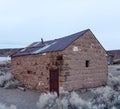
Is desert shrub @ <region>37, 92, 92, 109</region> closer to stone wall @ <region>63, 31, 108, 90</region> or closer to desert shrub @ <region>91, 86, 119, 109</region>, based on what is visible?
desert shrub @ <region>91, 86, 119, 109</region>

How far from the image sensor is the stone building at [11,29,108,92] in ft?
54.3

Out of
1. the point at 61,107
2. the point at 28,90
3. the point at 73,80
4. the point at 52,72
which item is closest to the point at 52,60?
the point at 52,72

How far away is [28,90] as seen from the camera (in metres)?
19.3

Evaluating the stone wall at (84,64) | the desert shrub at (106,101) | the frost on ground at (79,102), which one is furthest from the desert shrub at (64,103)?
the stone wall at (84,64)

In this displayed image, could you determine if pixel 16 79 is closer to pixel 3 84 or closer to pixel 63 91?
pixel 3 84

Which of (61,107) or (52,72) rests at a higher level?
(52,72)

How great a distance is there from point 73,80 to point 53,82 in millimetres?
1205

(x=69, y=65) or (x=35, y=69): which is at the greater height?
(x=69, y=65)

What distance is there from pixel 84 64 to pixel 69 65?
1.40m

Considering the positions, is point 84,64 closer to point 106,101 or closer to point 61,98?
point 61,98

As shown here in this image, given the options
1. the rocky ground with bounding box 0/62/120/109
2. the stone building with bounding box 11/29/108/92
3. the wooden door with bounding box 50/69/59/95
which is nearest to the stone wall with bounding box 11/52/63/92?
the stone building with bounding box 11/29/108/92

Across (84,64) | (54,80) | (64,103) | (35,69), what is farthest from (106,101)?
(35,69)

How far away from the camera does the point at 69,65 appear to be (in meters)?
16.7

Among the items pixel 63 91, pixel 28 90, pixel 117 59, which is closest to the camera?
pixel 63 91
